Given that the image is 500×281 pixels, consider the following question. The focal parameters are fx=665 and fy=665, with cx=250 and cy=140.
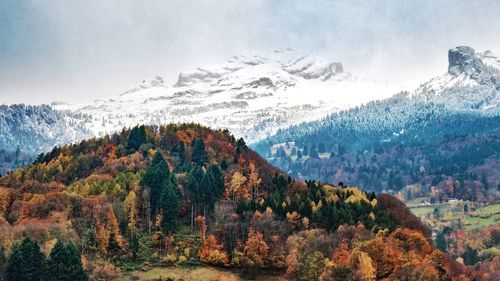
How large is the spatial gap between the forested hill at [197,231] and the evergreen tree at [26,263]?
20 centimetres

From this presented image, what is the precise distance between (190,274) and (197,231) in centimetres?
2644

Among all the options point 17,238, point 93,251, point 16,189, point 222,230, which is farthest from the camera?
point 16,189

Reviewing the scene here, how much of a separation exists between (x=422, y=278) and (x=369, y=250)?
1846 cm

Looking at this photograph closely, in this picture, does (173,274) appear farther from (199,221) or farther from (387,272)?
(387,272)

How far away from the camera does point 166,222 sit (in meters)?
176

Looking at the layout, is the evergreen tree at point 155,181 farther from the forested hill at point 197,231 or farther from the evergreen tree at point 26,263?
the evergreen tree at point 26,263

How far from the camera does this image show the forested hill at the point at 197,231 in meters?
142

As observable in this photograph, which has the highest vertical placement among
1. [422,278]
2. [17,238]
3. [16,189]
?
[16,189]

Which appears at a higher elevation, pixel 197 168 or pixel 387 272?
pixel 197 168

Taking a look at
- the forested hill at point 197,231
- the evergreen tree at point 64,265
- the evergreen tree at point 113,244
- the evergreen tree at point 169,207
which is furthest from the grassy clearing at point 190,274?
the evergreen tree at point 169,207

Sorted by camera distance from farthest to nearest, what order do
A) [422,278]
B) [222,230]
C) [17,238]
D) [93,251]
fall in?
1. [222,230]
2. [93,251]
3. [17,238]
4. [422,278]

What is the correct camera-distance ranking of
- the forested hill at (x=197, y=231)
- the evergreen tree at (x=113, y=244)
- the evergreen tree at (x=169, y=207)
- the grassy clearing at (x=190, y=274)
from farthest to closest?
1. the evergreen tree at (x=169, y=207)
2. the evergreen tree at (x=113, y=244)
3. the grassy clearing at (x=190, y=274)
4. the forested hill at (x=197, y=231)

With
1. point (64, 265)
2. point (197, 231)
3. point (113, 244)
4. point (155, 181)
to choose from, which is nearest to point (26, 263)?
point (64, 265)

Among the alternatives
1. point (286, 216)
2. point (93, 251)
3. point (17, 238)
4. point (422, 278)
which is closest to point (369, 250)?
point (422, 278)
